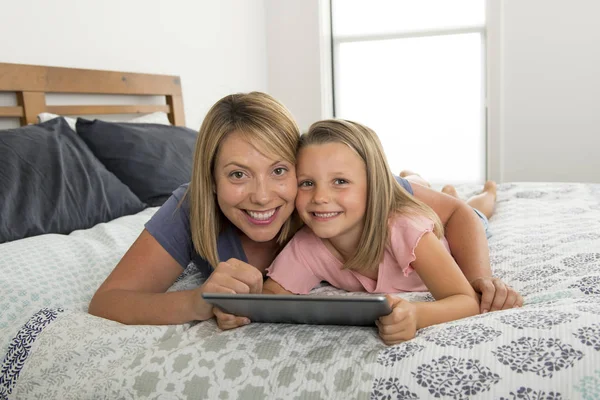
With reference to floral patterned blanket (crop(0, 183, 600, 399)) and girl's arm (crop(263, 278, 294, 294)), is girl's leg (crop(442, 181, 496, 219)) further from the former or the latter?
girl's arm (crop(263, 278, 294, 294))

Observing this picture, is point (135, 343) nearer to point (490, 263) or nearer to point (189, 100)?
point (490, 263)

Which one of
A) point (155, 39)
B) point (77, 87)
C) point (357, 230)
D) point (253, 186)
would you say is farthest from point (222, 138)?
point (155, 39)

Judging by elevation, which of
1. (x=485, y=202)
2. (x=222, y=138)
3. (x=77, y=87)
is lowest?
(x=485, y=202)

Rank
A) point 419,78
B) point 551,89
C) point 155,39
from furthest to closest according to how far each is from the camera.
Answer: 1. point 419,78
2. point 551,89
3. point 155,39

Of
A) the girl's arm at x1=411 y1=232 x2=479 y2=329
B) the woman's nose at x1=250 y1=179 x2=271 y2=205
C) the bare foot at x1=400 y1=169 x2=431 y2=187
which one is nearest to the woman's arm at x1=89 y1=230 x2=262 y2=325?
the woman's nose at x1=250 y1=179 x2=271 y2=205

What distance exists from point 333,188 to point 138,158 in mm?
1143

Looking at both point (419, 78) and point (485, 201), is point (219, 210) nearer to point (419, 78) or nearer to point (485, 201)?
point (485, 201)

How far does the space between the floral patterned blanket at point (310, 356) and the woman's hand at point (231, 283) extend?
3cm

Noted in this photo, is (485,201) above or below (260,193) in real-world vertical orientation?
below

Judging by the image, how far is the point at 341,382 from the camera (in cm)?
80

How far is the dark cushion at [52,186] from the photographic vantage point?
1494 millimetres

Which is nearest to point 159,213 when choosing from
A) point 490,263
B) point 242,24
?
point 490,263

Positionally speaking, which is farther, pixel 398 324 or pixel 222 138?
pixel 222 138

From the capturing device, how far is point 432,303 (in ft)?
3.19
